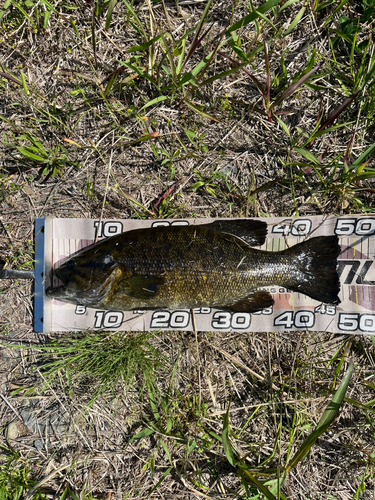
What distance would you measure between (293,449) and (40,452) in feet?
8.46

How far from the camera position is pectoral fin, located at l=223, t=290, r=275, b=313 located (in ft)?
11.0

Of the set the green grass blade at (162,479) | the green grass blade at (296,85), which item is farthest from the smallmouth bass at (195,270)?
the green grass blade at (162,479)

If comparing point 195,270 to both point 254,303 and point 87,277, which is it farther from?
point 87,277

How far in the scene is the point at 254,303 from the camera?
3.36 meters

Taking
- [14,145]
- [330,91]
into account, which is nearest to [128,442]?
[14,145]

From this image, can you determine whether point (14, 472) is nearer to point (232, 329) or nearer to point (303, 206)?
point (232, 329)

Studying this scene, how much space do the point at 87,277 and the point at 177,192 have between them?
124 cm

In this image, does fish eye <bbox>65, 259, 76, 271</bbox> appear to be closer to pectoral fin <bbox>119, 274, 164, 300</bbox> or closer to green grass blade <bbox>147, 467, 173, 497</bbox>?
pectoral fin <bbox>119, 274, 164, 300</bbox>

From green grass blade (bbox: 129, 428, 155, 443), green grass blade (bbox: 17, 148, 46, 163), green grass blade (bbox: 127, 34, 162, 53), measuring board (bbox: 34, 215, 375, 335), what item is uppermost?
green grass blade (bbox: 127, 34, 162, 53)

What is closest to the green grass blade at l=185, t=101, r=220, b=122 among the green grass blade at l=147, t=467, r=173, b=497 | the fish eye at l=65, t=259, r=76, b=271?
the fish eye at l=65, t=259, r=76, b=271

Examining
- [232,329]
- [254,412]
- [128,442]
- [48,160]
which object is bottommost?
[128,442]

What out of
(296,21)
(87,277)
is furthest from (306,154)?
(87,277)

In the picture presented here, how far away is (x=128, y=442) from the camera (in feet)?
11.7

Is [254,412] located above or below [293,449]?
above
